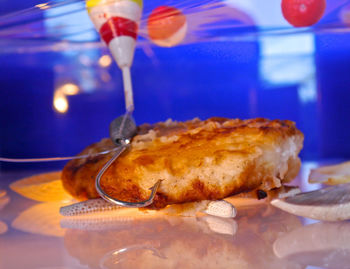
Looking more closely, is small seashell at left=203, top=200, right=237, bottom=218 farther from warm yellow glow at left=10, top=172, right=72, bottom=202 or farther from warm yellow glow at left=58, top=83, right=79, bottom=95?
warm yellow glow at left=58, top=83, right=79, bottom=95

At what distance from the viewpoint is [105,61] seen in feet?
3.93

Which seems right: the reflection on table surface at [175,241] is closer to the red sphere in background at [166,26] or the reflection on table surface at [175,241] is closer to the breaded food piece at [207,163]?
the breaded food piece at [207,163]

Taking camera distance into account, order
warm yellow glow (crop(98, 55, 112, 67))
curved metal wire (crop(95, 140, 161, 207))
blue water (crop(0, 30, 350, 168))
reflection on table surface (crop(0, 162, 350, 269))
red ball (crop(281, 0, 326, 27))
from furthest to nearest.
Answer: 1. warm yellow glow (crop(98, 55, 112, 67))
2. blue water (crop(0, 30, 350, 168))
3. red ball (crop(281, 0, 326, 27))
4. curved metal wire (crop(95, 140, 161, 207))
5. reflection on table surface (crop(0, 162, 350, 269))

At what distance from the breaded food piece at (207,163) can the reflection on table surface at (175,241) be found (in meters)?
0.04

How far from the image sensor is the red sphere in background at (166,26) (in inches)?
34.5

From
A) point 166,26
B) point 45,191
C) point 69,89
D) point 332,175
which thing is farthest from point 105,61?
point 332,175

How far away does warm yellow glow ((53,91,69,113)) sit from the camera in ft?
4.16

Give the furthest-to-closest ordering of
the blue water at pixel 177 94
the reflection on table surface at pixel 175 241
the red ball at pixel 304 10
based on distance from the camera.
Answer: the blue water at pixel 177 94
the red ball at pixel 304 10
the reflection on table surface at pixel 175 241

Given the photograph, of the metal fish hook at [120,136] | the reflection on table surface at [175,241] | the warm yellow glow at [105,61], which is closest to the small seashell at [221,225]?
the reflection on table surface at [175,241]

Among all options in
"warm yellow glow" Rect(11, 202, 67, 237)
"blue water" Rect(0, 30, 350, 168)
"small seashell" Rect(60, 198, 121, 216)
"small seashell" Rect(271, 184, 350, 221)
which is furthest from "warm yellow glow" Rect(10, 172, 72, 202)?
"small seashell" Rect(271, 184, 350, 221)

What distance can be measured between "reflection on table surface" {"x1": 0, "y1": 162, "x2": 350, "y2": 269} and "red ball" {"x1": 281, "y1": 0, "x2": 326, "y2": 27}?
1.36 feet

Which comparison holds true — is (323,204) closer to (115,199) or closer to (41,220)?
(115,199)

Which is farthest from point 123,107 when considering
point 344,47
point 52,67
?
point 344,47

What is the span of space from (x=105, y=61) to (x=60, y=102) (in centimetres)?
21
